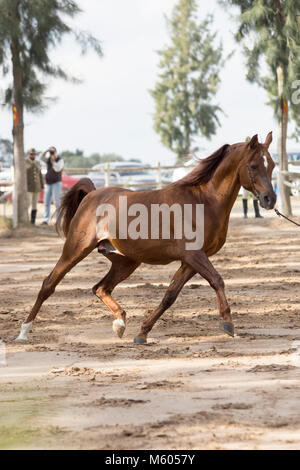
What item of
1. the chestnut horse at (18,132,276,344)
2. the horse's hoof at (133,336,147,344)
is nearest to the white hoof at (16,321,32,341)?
the chestnut horse at (18,132,276,344)

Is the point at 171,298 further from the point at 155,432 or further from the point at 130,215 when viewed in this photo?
the point at 155,432

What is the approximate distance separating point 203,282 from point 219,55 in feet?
151

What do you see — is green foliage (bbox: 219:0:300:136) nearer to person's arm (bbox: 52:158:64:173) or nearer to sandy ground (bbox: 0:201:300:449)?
person's arm (bbox: 52:158:64:173)

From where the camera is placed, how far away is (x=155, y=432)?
15.2ft

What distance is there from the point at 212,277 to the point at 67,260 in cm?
142

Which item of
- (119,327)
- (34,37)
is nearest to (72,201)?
(119,327)

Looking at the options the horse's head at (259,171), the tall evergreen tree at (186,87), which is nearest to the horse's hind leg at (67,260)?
the horse's head at (259,171)

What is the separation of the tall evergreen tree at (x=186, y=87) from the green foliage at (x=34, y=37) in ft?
115

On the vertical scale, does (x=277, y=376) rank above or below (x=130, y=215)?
below

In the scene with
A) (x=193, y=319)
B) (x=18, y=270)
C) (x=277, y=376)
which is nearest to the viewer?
(x=277, y=376)

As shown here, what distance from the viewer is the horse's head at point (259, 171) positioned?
24.2ft

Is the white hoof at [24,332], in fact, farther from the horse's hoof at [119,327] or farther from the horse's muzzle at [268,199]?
the horse's muzzle at [268,199]

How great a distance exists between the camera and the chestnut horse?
7379mm

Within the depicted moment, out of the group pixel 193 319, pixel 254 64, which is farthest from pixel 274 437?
pixel 254 64
